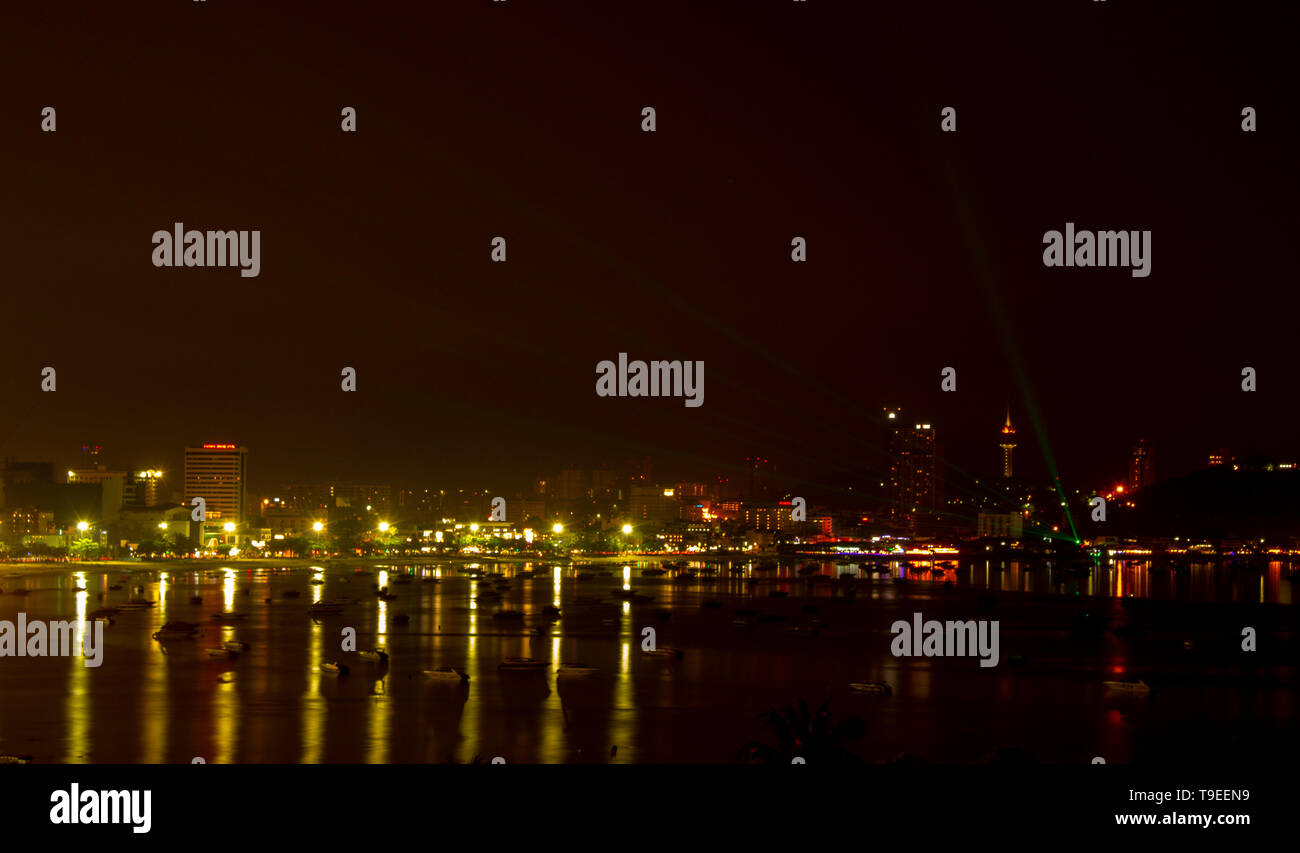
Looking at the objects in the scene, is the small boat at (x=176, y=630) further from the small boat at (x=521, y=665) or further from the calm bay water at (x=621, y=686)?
the small boat at (x=521, y=665)

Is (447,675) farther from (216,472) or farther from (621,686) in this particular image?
(216,472)

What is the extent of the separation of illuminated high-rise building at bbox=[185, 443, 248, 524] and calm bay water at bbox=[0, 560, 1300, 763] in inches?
4301

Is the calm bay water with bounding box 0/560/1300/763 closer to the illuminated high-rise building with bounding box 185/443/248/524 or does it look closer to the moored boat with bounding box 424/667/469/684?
the moored boat with bounding box 424/667/469/684

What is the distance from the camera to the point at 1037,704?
75.5 ft

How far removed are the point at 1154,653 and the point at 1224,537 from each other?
12237 cm

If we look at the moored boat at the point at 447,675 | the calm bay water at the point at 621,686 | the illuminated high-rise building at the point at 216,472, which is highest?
the illuminated high-rise building at the point at 216,472

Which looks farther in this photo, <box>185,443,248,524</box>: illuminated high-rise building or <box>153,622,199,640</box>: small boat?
<box>185,443,248,524</box>: illuminated high-rise building

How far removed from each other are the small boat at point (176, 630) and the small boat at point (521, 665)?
11.7 metres

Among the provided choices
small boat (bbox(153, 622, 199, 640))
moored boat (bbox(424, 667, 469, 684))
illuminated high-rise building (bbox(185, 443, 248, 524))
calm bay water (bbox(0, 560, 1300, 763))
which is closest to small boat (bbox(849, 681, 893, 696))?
calm bay water (bbox(0, 560, 1300, 763))

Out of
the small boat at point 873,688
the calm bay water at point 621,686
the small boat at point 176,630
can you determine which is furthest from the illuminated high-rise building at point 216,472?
the small boat at point 873,688

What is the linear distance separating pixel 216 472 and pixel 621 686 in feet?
470

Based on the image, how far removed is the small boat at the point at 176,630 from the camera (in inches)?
1319

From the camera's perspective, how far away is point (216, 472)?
155625 millimetres

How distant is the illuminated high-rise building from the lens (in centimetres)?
15388
